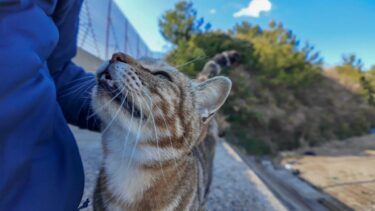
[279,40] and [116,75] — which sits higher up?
[279,40]

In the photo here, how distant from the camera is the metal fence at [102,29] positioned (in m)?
4.82

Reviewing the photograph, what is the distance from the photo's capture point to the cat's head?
3.60 feet

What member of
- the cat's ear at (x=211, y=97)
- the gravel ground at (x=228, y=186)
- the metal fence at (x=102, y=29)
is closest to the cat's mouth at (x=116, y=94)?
the cat's ear at (x=211, y=97)

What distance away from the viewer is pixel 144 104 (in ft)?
3.66

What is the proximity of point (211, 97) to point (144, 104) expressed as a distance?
44cm

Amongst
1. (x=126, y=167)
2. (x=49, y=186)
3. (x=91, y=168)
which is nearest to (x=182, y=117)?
(x=126, y=167)

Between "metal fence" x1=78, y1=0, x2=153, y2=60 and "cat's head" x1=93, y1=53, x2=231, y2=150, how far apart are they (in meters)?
2.47

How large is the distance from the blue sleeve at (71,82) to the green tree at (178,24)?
10491 millimetres

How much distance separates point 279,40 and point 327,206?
12.1m

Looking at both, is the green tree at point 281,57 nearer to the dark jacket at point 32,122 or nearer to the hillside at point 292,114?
the hillside at point 292,114

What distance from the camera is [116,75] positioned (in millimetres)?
1095

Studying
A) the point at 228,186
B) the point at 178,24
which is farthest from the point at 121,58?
the point at 178,24

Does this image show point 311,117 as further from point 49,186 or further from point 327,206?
point 49,186

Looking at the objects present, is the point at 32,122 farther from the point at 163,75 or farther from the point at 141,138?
the point at 163,75
